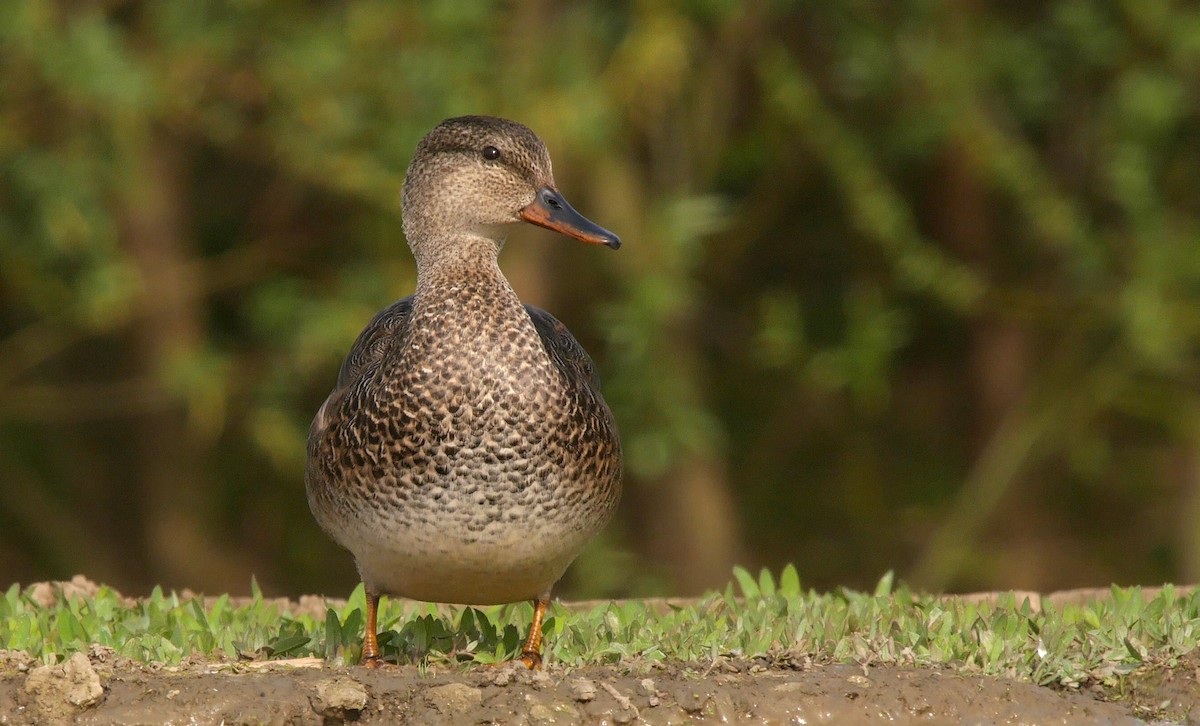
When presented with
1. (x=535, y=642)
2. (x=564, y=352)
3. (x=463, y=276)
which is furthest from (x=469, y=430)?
(x=564, y=352)

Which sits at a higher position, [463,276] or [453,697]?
[463,276]

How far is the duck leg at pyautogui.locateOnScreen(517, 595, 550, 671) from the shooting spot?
4.11 m

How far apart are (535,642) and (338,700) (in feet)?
2.26

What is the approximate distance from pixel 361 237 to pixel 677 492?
197cm

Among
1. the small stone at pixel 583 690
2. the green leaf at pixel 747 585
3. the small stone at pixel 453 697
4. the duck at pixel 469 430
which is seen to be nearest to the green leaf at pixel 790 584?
the green leaf at pixel 747 585

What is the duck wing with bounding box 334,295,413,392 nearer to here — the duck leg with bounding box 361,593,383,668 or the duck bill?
the duck bill

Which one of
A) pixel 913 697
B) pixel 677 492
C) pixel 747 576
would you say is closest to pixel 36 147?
pixel 677 492

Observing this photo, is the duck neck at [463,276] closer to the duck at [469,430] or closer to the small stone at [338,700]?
the duck at [469,430]

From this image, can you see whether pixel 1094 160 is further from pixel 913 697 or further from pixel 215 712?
pixel 215 712

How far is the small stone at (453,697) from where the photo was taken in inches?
144

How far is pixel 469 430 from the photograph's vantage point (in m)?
3.94

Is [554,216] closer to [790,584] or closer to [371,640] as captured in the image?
[371,640]

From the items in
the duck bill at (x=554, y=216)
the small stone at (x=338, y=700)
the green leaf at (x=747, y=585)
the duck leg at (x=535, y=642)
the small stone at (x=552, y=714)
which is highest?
the duck bill at (x=554, y=216)

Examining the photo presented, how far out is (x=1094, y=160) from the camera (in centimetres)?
843
